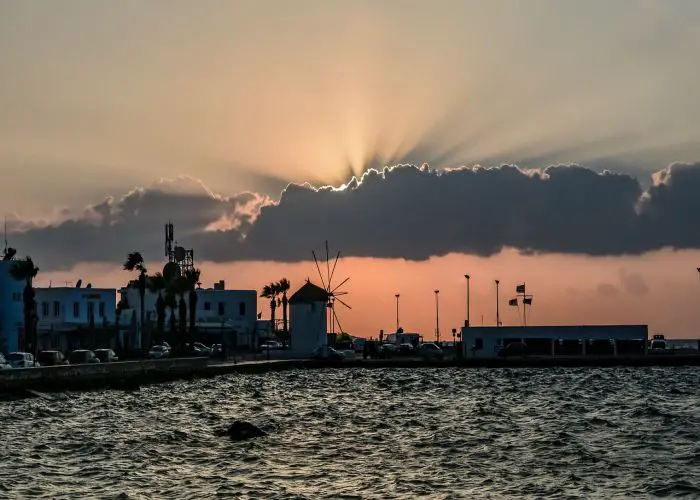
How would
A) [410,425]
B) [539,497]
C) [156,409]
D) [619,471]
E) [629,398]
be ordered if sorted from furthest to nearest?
[629,398] < [156,409] < [410,425] < [619,471] < [539,497]

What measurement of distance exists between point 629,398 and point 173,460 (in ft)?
159

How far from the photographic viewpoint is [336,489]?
37562 millimetres

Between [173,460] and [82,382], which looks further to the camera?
[82,382]

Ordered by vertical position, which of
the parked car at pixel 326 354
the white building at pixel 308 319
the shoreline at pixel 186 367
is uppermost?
the white building at pixel 308 319

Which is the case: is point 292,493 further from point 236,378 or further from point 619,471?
point 236,378

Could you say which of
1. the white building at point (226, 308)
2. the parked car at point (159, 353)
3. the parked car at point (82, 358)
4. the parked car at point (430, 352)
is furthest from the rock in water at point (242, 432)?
the white building at point (226, 308)

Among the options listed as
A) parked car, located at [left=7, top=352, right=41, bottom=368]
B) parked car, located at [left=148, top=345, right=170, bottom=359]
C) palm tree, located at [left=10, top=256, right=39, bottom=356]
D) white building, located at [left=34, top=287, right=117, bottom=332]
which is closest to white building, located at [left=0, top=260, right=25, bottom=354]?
palm tree, located at [left=10, top=256, right=39, bottom=356]

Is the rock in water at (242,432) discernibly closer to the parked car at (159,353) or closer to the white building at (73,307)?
the parked car at (159,353)

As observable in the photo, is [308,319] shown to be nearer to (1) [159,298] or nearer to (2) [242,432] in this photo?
(1) [159,298]

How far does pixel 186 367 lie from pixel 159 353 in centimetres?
2580

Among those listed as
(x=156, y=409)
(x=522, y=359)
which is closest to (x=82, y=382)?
(x=156, y=409)

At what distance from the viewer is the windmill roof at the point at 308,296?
161 meters

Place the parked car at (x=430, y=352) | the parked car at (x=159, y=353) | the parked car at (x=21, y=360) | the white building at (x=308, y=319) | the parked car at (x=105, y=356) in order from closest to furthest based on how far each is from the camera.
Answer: the parked car at (x=21, y=360) < the parked car at (x=105, y=356) < the parked car at (x=159, y=353) < the parked car at (x=430, y=352) < the white building at (x=308, y=319)

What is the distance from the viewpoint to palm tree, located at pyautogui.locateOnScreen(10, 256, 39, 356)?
10931 cm
